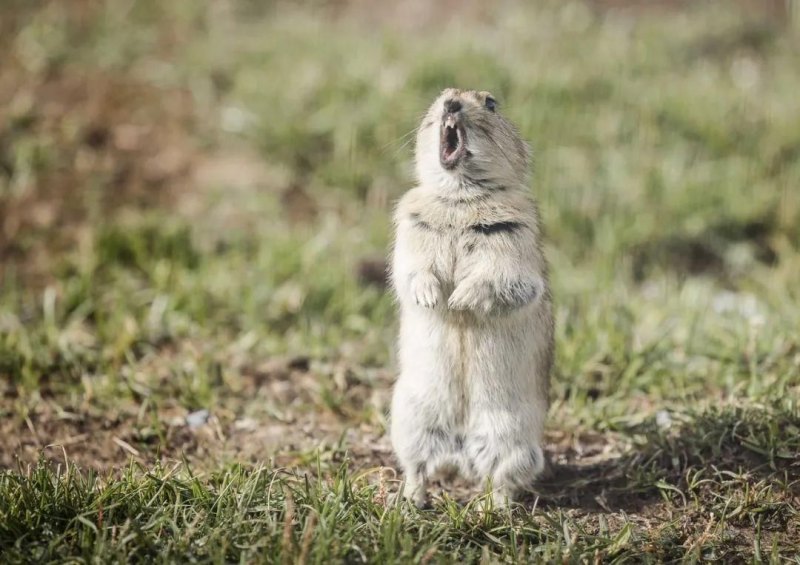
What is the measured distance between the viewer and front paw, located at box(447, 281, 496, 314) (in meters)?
3.38

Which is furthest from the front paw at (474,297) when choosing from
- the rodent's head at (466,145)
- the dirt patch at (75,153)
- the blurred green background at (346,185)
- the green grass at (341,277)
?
the dirt patch at (75,153)

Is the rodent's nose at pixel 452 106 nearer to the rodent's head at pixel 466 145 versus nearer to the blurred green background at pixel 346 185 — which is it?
the rodent's head at pixel 466 145

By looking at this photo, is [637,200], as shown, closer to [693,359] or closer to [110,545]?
[693,359]

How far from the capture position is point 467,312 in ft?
11.6

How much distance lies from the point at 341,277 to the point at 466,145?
85.5 inches

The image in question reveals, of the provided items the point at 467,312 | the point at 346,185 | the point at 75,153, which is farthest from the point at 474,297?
the point at 75,153

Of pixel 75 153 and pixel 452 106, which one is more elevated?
pixel 452 106

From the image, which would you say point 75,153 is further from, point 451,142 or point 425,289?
point 425,289

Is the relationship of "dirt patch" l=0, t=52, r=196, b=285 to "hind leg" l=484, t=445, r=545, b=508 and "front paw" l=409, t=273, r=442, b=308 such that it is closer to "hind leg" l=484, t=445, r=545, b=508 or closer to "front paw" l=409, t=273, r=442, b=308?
"front paw" l=409, t=273, r=442, b=308

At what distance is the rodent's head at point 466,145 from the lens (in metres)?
3.51

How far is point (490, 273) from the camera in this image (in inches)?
134

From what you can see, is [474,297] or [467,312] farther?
[467,312]

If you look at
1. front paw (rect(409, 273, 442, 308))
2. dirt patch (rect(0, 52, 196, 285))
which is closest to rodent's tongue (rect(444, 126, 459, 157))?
front paw (rect(409, 273, 442, 308))

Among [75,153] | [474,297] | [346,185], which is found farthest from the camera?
[75,153]
